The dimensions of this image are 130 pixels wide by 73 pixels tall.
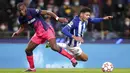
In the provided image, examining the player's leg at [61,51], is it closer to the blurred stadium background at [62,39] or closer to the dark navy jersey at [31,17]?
the dark navy jersey at [31,17]

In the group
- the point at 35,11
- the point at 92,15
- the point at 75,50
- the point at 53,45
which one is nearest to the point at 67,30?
the point at 53,45

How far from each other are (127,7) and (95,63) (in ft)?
11.4

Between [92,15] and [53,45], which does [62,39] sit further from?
[53,45]

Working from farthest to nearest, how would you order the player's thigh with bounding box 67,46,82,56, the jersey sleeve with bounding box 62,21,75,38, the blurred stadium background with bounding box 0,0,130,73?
1. the blurred stadium background with bounding box 0,0,130,73
2. the player's thigh with bounding box 67,46,82,56
3. the jersey sleeve with bounding box 62,21,75,38

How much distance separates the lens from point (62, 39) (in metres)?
18.7

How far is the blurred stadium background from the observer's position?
1853 cm

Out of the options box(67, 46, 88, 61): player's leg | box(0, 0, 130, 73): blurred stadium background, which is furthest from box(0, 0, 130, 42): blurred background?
box(67, 46, 88, 61): player's leg

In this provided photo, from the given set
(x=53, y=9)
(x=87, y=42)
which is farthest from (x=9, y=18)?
(x=87, y=42)

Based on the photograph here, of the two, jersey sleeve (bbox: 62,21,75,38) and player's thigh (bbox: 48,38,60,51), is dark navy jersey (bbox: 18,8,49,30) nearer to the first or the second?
player's thigh (bbox: 48,38,60,51)

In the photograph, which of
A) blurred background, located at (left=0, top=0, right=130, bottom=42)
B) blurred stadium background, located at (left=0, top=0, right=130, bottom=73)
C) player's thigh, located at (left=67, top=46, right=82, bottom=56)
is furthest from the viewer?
blurred background, located at (left=0, top=0, right=130, bottom=42)

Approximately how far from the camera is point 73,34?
48.8 feet

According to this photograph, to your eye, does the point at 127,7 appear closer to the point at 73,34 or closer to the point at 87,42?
the point at 87,42

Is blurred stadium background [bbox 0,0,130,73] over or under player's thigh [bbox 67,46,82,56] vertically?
over

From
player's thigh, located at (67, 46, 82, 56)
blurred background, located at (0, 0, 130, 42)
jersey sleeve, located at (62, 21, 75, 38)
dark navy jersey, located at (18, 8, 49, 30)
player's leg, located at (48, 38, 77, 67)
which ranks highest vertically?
blurred background, located at (0, 0, 130, 42)
